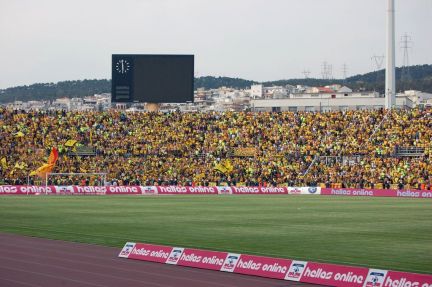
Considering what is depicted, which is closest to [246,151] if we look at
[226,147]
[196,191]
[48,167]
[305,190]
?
[226,147]

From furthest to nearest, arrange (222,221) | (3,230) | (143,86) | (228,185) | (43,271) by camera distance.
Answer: (143,86) → (228,185) → (222,221) → (3,230) → (43,271)

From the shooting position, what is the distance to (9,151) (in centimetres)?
7788

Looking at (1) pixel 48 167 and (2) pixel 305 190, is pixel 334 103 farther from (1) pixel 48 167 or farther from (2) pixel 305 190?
(1) pixel 48 167

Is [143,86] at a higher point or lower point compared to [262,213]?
higher

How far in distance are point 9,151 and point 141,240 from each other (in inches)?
1998

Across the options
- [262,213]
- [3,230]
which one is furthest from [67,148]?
[3,230]

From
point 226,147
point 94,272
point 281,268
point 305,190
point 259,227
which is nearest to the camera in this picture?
point 281,268

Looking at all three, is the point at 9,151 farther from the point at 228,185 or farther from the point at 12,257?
the point at 12,257

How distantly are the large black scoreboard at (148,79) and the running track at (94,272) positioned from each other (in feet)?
194

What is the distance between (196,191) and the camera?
7156 centimetres

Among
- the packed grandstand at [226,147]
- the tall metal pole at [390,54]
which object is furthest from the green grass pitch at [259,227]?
the tall metal pole at [390,54]

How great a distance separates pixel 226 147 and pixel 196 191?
12.2m

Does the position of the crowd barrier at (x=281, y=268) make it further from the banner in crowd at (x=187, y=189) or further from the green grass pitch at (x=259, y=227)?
the banner in crowd at (x=187, y=189)

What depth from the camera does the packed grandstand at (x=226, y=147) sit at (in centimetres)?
7500
